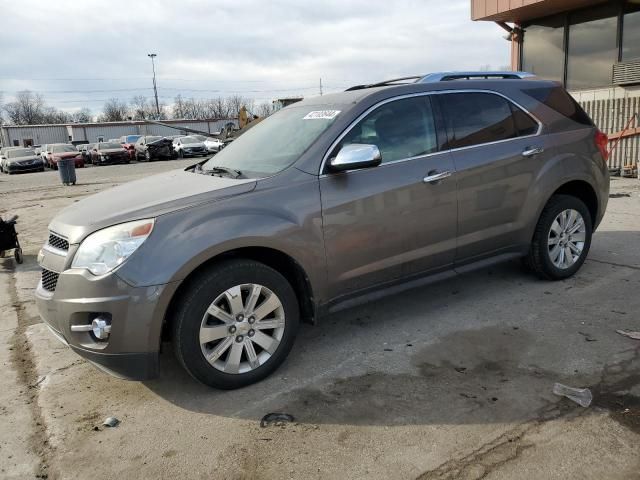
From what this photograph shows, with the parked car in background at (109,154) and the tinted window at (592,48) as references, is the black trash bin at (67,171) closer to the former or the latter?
the parked car in background at (109,154)

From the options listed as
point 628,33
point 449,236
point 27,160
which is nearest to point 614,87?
point 628,33

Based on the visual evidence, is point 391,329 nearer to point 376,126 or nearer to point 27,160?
point 376,126

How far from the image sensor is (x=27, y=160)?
98.6 ft

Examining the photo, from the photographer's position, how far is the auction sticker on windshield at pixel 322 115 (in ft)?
12.4

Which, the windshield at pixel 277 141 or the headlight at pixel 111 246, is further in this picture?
the windshield at pixel 277 141

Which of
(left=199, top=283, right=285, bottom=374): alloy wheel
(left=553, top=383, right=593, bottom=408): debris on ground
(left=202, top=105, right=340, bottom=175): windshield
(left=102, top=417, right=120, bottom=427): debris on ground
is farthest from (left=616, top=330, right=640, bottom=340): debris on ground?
(left=102, top=417, right=120, bottom=427): debris on ground

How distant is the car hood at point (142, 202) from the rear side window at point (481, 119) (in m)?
1.74

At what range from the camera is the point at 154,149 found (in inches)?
1258

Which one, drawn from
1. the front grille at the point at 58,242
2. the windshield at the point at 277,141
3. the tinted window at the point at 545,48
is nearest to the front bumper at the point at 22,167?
the tinted window at the point at 545,48

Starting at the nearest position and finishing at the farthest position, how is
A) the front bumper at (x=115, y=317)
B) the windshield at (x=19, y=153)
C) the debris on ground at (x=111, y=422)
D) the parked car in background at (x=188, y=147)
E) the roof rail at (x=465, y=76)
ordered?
the front bumper at (x=115, y=317) → the debris on ground at (x=111, y=422) → the roof rail at (x=465, y=76) → the windshield at (x=19, y=153) → the parked car in background at (x=188, y=147)

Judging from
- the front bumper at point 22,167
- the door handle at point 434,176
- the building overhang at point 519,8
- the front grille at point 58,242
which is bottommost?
the front bumper at point 22,167

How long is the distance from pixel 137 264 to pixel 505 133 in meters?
3.08

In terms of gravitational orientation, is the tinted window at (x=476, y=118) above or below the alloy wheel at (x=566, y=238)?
above

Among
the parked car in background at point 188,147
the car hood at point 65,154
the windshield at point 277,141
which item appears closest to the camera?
the windshield at point 277,141
